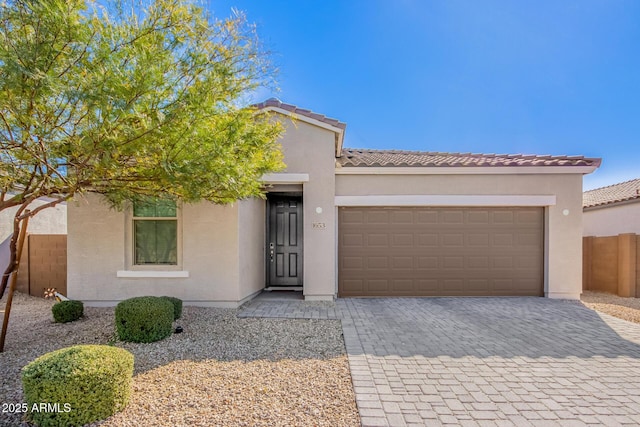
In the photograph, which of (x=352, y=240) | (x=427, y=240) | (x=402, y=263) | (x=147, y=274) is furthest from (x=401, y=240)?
(x=147, y=274)

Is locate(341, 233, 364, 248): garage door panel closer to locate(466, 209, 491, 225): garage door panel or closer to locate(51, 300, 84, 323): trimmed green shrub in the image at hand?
locate(466, 209, 491, 225): garage door panel

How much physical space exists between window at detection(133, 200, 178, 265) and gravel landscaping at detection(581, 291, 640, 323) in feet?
35.3

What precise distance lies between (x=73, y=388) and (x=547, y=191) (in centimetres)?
1096

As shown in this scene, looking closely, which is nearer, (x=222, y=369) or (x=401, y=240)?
(x=222, y=369)

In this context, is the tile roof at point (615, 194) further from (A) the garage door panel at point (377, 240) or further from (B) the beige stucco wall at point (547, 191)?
(A) the garage door panel at point (377, 240)

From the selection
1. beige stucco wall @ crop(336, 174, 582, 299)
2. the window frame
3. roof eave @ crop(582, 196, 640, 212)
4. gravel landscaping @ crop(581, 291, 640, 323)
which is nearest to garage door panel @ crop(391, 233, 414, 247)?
beige stucco wall @ crop(336, 174, 582, 299)

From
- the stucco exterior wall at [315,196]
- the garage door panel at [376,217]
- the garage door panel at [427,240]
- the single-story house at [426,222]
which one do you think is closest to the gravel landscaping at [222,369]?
the stucco exterior wall at [315,196]

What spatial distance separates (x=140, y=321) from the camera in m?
5.07

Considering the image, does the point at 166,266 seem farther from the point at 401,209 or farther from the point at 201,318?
the point at 401,209

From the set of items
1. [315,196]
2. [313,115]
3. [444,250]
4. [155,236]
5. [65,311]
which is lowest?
[65,311]

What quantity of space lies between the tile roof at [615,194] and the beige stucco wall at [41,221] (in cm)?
2208

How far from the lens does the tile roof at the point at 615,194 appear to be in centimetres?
1322

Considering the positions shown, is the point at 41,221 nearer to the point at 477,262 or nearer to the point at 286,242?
the point at 286,242

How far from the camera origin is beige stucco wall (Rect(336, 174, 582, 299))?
8672 millimetres
